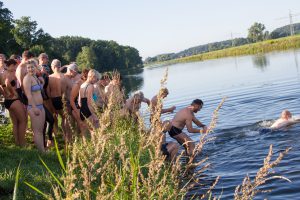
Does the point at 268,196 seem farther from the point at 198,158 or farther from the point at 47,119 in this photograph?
the point at 47,119

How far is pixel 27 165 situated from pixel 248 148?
5.18m

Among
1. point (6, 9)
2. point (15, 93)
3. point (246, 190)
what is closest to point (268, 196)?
point (246, 190)

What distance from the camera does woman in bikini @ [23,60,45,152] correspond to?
7195 mm

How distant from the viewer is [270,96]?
1727cm

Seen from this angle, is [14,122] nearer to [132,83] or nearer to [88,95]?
[88,95]

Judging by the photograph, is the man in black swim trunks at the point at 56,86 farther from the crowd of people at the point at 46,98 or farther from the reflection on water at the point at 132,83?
the reflection on water at the point at 132,83

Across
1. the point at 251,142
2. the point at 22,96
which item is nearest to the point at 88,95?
the point at 22,96

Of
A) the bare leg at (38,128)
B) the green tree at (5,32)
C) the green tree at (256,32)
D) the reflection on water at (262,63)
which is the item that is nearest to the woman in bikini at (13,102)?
the bare leg at (38,128)

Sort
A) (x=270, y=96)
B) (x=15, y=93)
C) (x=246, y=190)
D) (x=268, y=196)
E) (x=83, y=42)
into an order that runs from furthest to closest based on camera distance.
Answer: (x=83, y=42)
(x=270, y=96)
(x=15, y=93)
(x=268, y=196)
(x=246, y=190)

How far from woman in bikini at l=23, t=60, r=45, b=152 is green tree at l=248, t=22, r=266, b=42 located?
6544 inches

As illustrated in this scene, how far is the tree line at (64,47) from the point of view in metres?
46.2

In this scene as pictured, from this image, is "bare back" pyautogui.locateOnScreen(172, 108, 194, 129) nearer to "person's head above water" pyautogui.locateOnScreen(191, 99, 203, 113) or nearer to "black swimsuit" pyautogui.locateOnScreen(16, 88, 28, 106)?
"person's head above water" pyautogui.locateOnScreen(191, 99, 203, 113)

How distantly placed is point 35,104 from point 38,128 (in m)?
0.45

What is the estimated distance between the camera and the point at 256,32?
6890 inches
